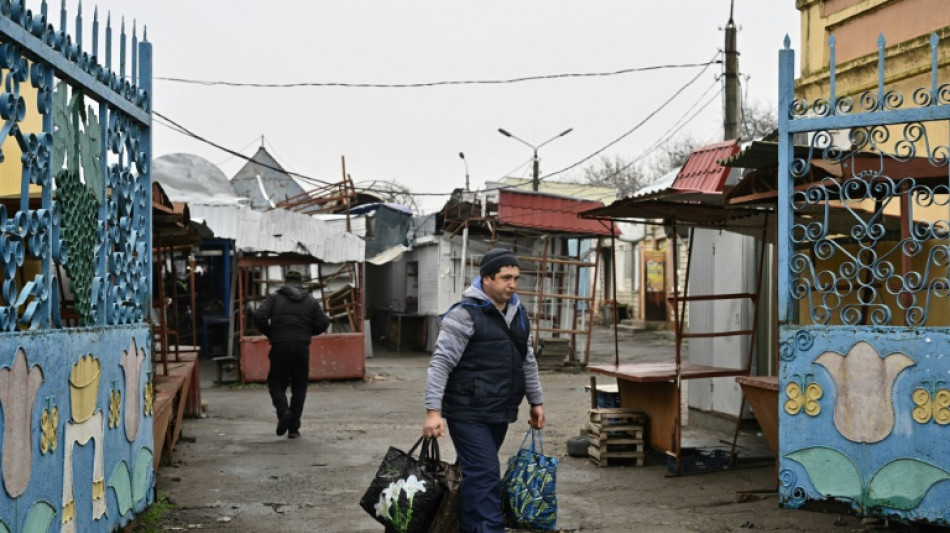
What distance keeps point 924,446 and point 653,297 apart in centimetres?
3166

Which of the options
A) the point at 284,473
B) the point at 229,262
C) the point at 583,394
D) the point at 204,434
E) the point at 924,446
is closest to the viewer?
the point at 924,446

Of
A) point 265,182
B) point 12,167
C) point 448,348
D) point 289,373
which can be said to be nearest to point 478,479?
point 448,348

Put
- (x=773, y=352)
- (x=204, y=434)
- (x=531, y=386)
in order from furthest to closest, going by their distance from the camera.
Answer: (x=204, y=434)
(x=773, y=352)
(x=531, y=386)

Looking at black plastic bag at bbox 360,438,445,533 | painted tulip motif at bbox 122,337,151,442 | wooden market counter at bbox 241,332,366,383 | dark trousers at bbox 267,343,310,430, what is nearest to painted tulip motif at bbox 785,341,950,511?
black plastic bag at bbox 360,438,445,533

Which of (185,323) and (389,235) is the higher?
(389,235)

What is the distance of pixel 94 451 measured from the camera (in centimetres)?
525

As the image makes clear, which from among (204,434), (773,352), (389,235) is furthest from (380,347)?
(773,352)

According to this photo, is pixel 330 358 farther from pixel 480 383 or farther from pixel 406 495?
pixel 406 495

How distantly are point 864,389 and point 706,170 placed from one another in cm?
444

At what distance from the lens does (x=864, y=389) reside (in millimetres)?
6121

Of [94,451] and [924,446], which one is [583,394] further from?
[94,451]

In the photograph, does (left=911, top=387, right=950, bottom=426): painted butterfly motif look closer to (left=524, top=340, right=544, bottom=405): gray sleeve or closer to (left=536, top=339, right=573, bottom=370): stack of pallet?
(left=524, top=340, right=544, bottom=405): gray sleeve

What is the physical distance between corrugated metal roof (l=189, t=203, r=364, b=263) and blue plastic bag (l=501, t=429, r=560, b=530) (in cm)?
1320

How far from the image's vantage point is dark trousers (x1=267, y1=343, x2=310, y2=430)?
11.6m
